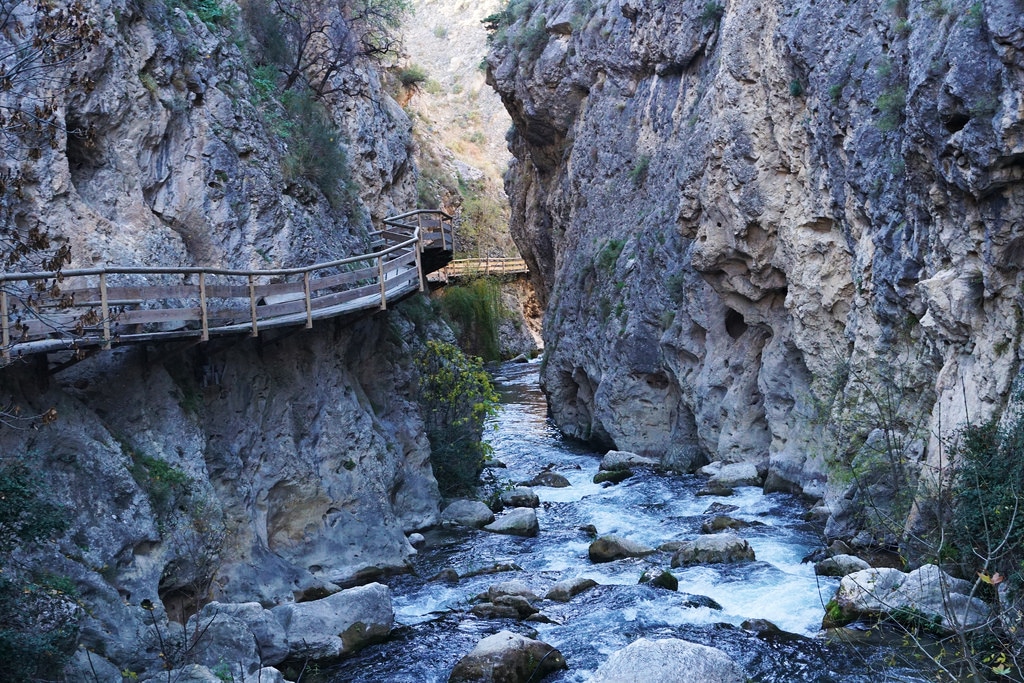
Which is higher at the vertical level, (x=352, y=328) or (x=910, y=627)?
(x=352, y=328)

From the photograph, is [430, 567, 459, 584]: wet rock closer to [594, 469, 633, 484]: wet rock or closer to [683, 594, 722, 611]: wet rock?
[683, 594, 722, 611]: wet rock

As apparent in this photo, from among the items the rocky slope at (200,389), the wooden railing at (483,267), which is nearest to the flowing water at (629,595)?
the rocky slope at (200,389)

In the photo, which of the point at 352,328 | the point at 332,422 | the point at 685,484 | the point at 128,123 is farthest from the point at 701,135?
the point at 128,123

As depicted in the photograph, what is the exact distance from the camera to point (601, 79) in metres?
33.8

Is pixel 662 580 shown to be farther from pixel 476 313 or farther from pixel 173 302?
pixel 476 313

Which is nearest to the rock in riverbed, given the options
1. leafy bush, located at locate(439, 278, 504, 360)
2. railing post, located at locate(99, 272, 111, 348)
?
railing post, located at locate(99, 272, 111, 348)

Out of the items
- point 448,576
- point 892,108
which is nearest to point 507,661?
point 448,576

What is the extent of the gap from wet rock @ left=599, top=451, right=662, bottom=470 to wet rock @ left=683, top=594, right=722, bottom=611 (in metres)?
11.2

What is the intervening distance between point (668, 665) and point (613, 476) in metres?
14.0

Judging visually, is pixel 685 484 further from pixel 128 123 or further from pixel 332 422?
pixel 128 123

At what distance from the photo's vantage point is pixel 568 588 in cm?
1514

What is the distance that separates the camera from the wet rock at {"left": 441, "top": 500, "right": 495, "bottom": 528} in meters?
20.0

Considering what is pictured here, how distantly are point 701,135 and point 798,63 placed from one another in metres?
4.42

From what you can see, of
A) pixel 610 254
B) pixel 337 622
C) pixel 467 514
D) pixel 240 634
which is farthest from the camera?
pixel 610 254
